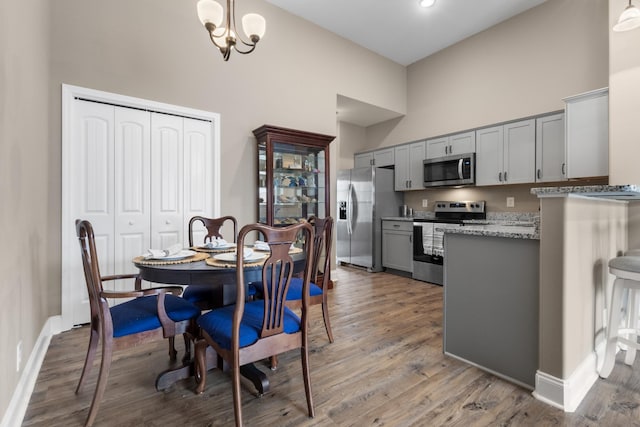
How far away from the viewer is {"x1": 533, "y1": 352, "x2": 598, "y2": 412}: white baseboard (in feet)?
5.34

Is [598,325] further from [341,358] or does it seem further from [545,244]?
[341,358]

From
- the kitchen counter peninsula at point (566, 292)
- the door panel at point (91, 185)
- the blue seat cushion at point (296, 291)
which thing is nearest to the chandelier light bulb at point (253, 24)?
the door panel at point (91, 185)

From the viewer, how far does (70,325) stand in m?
2.72

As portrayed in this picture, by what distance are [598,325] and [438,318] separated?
1.19 meters

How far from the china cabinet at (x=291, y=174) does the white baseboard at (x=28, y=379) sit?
2105 mm

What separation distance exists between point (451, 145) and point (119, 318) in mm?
4550

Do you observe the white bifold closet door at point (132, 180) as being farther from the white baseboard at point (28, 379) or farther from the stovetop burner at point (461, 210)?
the stovetop burner at point (461, 210)

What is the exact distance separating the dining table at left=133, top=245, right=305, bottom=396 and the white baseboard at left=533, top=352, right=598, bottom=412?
4.86ft

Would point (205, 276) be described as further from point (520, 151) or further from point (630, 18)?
point (520, 151)

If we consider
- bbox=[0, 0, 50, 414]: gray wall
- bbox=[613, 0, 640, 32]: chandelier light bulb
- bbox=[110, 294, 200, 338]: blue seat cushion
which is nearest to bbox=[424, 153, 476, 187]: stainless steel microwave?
bbox=[613, 0, 640, 32]: chandelier light bulb

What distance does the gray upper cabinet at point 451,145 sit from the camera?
4.42m

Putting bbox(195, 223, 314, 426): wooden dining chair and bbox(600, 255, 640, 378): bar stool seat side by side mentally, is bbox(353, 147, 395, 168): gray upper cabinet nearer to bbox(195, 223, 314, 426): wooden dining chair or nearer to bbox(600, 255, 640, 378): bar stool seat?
bbox(600, 255, 640, 378): bar stool seat

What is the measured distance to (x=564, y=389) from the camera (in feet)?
5.33

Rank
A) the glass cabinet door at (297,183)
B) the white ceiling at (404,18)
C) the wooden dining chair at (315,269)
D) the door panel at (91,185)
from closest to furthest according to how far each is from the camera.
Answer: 1. the wooden dining chair at (315,269)
2. the door panel at (91,185)
3. the glass cabinet door at (297,183)
4. the white ceiling at (404,18)
